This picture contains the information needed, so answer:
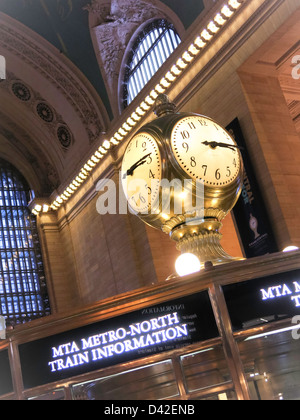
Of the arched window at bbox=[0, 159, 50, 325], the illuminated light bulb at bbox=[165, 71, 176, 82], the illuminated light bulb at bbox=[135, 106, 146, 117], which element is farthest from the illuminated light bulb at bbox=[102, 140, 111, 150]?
the arched window at bbox=[0, 159, 50, 325]

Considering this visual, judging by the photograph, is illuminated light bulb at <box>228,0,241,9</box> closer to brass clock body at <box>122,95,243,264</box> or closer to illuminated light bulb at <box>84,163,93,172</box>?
illuminated light bulb at <box>84,163,93,172</box>

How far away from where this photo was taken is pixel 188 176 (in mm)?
2104

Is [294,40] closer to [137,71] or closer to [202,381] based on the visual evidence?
[137,71]

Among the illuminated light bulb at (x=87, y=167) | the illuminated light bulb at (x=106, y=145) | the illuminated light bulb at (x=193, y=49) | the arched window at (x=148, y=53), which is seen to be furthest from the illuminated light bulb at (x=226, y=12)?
the illuminated light bulb at (x=87, y=167)

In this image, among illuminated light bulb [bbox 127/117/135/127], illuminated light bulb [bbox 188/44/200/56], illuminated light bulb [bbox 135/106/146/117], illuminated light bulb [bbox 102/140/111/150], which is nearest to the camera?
illuminated light bulb [bbox 188/44/200/56]

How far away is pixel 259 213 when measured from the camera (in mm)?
11430

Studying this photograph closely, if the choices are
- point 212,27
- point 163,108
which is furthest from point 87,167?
point 163,108

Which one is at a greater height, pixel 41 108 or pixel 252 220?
Answer: pixel 41 108

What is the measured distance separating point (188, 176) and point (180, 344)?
2.20 feet

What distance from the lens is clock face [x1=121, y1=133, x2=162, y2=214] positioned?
2154mm

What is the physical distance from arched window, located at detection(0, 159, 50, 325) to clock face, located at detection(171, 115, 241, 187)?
1623 centimetres

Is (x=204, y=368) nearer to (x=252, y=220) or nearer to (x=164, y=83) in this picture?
(x=252, y=220)

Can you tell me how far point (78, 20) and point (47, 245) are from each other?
249 inches
